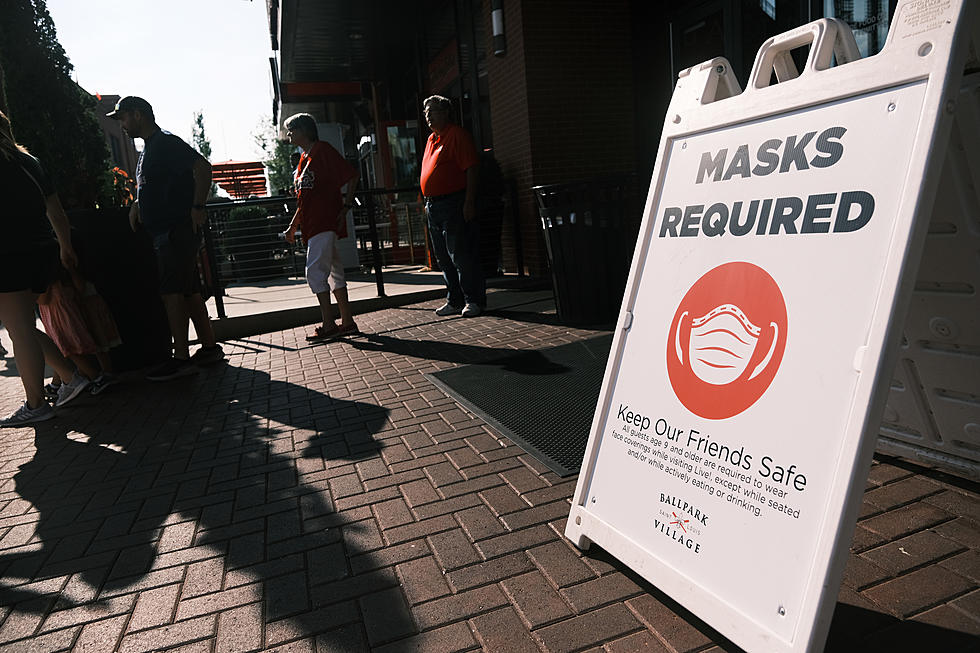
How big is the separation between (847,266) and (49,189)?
4991 millimetres

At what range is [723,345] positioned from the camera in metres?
1.74

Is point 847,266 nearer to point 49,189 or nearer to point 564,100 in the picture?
point 49,189

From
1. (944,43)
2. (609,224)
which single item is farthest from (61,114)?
(944,43)

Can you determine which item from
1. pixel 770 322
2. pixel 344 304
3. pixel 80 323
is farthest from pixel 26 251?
pixel 770 322

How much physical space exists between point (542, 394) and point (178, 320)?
3335 mm

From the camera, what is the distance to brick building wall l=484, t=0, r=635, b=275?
24.3 ft

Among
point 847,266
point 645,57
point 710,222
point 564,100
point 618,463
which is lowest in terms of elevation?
point 618,463

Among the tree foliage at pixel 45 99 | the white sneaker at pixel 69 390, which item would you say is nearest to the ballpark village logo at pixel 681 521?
the white sneaker at pixel 69 390

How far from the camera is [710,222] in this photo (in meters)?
1.88

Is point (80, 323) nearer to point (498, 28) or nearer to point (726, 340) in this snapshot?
point (726, 340)

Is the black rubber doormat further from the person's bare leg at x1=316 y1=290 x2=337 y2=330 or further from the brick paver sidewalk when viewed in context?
the person's bare leg at x1=316 y1=290 x2=337 y2=330

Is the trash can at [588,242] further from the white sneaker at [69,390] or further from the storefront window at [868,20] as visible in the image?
the white sneaker at [69,390]

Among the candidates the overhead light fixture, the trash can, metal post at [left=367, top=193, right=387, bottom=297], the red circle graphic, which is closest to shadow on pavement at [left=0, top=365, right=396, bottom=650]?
the red circle graphic

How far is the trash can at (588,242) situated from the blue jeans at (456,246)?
1.08 meters
